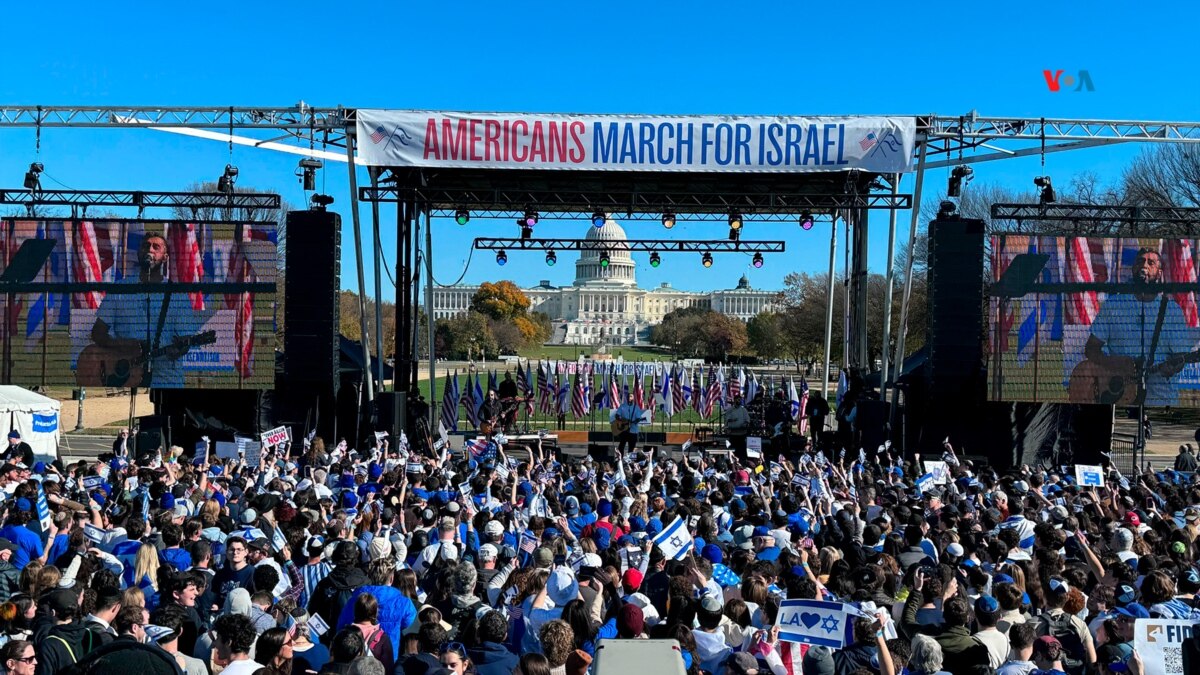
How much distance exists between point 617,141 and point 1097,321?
9.51 m

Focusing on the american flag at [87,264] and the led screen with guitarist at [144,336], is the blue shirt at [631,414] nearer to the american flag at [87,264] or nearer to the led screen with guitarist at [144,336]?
the led screen with guitarist at [144,336]

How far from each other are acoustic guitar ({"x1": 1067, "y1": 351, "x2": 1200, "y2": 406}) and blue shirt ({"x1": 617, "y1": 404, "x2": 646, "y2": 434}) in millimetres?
10208

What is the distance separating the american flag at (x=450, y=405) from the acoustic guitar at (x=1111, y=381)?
14142 mm

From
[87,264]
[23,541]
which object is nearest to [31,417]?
[87,264]

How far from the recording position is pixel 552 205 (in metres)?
25.6

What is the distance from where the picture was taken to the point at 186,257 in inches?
801

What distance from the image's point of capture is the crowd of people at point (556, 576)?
5.42m

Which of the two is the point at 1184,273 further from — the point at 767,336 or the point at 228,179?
the point at 767,336

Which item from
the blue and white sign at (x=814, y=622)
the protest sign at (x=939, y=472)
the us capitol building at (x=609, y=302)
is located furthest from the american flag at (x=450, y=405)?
the us capitol building at (x=609, y=302)

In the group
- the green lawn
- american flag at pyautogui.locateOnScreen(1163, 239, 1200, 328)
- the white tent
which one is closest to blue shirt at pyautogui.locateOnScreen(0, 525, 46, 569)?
the white tent

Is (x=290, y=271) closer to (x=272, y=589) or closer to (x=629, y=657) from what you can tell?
(x=272, y=589)

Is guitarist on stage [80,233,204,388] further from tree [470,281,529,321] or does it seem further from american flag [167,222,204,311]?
tree [470,281,529,321]

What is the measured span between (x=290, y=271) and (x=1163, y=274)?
1649 cm

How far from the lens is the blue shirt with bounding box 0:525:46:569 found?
8.02m
